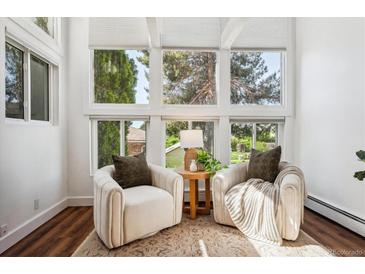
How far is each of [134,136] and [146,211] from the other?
177 centimetres

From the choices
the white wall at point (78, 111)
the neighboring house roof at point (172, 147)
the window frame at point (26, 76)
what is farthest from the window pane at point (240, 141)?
the window frame at point (26, 76)

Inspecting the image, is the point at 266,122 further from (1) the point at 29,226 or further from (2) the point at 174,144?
(1) the point at 29,226

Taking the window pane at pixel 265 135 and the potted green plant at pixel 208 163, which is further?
the window pane at pixel 265 135

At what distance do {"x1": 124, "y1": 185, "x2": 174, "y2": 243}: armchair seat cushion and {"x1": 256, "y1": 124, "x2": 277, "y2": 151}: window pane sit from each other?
2.03 meters

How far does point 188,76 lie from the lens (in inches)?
160

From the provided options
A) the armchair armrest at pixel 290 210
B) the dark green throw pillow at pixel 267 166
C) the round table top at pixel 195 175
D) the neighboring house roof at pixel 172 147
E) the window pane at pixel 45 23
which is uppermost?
the window pane at pixel 45 23

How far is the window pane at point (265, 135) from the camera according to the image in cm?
420

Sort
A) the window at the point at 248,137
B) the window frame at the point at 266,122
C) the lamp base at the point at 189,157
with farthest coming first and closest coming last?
the window at the point at 248,137 < the window frame at the point at 266,122 < the lamp base at the point at 189,157

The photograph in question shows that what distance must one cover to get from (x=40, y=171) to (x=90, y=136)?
1.03m

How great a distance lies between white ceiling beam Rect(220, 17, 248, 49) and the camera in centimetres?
304

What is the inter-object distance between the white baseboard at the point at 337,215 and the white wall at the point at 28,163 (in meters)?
3.52

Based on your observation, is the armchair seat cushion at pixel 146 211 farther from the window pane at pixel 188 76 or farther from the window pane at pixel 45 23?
the window pane at pixel 45 23

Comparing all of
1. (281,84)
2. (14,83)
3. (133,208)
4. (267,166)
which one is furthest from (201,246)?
(281,84)

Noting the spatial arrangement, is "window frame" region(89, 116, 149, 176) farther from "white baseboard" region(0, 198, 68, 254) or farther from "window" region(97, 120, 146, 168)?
"white baseboard" region(0, 198, 68, 254)
